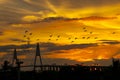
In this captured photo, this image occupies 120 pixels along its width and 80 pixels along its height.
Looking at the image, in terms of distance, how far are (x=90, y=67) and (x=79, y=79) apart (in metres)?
11.1

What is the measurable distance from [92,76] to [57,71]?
14.5m

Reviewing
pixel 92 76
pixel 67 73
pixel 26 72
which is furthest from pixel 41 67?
pixel 92 76

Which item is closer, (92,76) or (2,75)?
(92,76)

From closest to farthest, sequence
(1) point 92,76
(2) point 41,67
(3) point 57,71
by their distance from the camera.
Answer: (1) point 92,76 → (3) point 57,71 → (2) point 41,67

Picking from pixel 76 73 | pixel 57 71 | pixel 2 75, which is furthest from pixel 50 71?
pixel 2 75

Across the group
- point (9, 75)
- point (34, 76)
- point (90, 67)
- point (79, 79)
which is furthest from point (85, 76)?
point (9, 75)

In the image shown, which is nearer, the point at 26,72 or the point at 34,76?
the point at 34,76

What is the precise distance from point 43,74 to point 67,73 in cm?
923

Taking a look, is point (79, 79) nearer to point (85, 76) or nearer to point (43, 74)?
point (85, 76)

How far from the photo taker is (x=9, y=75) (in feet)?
397

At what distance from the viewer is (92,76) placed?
11281 centimetres

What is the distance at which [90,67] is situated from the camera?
123 metres

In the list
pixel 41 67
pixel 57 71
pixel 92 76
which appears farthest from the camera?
pixel 41 67

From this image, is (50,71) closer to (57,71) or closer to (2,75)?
(57,71)
